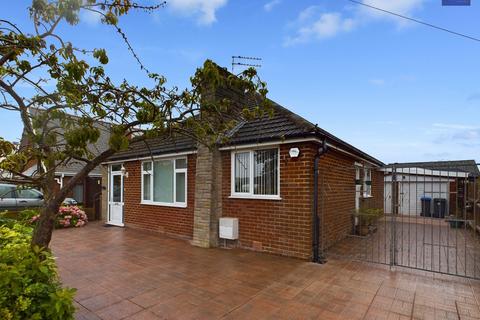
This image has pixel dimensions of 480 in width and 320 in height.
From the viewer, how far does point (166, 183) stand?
980cm

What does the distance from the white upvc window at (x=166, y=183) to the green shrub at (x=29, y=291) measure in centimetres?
604

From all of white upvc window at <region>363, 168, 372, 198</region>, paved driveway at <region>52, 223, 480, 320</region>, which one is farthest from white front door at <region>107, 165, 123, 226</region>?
white upvc window at <region>363, 168, 372, 198</region>

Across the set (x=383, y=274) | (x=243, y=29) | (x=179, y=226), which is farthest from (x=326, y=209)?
(x=243, y=29)

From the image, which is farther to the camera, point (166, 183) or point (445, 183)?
point (166, 183)

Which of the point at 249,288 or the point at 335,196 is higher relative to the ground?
the point at 335,196

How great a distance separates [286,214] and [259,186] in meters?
1.06

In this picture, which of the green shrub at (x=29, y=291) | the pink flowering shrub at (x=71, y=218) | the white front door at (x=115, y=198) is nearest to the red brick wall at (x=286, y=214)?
the green shrub at (x=29, y=291)

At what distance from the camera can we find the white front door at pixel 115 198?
38.4 feet

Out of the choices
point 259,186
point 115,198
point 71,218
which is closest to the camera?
point 259,186

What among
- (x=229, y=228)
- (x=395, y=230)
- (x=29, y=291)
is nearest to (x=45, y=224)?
(x=29, y=291)

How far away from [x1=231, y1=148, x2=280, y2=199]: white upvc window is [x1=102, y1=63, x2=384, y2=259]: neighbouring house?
26 mm

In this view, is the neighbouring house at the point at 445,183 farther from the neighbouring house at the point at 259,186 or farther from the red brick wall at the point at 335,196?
the red brick wall at the point at 335,196

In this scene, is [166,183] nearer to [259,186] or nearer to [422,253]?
[259,186]

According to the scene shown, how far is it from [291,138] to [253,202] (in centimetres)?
199
